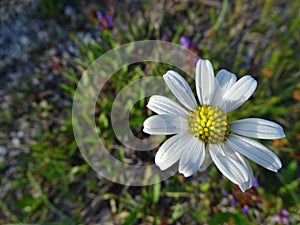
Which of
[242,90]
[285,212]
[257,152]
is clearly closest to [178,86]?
[242,90]

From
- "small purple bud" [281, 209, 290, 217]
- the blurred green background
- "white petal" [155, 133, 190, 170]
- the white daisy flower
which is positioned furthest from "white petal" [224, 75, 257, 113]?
"small purple bud" [281, 209, 290, 217]

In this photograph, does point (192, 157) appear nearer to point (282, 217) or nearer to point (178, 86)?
point (178, 86)

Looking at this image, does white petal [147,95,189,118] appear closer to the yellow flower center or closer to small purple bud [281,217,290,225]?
the yellow flower center

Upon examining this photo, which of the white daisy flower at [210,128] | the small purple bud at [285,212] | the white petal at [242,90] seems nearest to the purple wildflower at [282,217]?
the small purple bud at [285,212]

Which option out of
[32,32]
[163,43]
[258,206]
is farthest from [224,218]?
[32,32]

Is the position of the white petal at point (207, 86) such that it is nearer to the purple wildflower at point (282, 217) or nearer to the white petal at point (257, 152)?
the white petal at point (257, 152)
